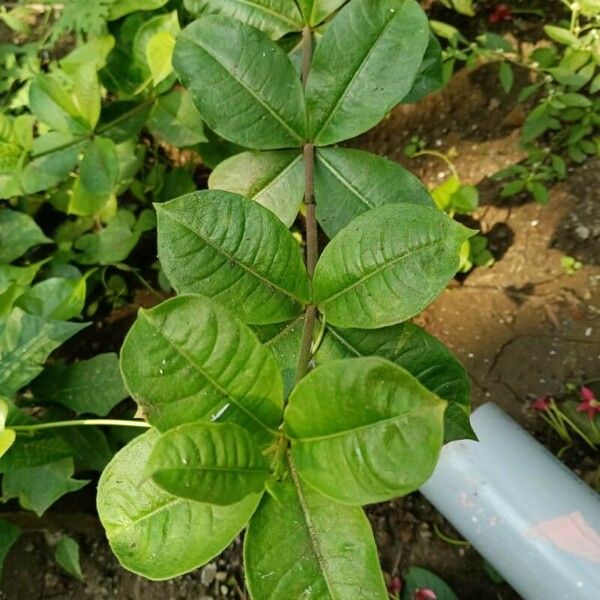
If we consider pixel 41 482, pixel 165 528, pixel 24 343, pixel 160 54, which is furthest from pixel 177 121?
pixel 165 528

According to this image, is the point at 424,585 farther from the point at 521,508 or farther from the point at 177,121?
the point at 177,121

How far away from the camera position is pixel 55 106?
48.9 inches

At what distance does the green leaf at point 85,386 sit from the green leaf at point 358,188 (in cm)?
69

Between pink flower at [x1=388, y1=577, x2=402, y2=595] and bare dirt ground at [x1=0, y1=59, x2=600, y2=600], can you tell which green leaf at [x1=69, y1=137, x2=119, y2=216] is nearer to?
bare dirt ground at [x1=0, y1=59, x2=600, y2=600]

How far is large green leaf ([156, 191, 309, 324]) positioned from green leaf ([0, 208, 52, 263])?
1.06 metres

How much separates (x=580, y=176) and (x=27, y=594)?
1.78 metres

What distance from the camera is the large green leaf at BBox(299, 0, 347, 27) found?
3.12 ft

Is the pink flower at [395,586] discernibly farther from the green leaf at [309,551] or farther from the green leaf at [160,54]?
the green leaf at [160,54]

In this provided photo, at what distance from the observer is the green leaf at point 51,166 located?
128 centimetres

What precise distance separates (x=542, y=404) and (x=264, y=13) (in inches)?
44.0

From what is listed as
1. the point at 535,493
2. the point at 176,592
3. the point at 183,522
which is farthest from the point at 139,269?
the point at 183,522

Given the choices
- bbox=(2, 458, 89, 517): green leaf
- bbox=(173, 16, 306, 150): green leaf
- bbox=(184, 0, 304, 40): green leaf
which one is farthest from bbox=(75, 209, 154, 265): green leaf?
bbox=(173, 16, 306, 150): green leaf

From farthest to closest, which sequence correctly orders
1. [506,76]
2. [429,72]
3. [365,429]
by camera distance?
1. [506,76]
2. [429,72]
3. [365,429]

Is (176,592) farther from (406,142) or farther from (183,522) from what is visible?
(406,142)
